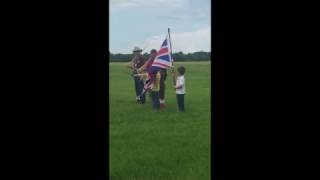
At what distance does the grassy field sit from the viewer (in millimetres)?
2242

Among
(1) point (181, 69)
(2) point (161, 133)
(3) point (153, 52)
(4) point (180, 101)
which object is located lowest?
(2) point (161, 133)

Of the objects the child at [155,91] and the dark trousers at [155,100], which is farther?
the dark trousers at [155,100]

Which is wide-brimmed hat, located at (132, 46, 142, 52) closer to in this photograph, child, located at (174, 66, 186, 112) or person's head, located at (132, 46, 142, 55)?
person's head, located at (132, 46, 142, 55)

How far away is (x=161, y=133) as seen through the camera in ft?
10.3

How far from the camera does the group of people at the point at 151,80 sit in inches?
120

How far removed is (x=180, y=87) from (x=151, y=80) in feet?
1.07

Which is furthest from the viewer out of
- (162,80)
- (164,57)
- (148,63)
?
(162,80)

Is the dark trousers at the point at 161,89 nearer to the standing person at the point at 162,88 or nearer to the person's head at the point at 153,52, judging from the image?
the standing person at the point at 162,88

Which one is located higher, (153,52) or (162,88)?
(153,52)

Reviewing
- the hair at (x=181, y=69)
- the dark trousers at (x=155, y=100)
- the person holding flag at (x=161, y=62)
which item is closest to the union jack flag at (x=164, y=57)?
the person holding flag at (x=161, y=62)

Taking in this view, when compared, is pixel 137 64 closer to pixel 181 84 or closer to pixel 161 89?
pixel 161 89

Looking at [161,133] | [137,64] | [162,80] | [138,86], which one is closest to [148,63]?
[137,64]

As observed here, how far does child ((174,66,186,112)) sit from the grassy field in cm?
4
